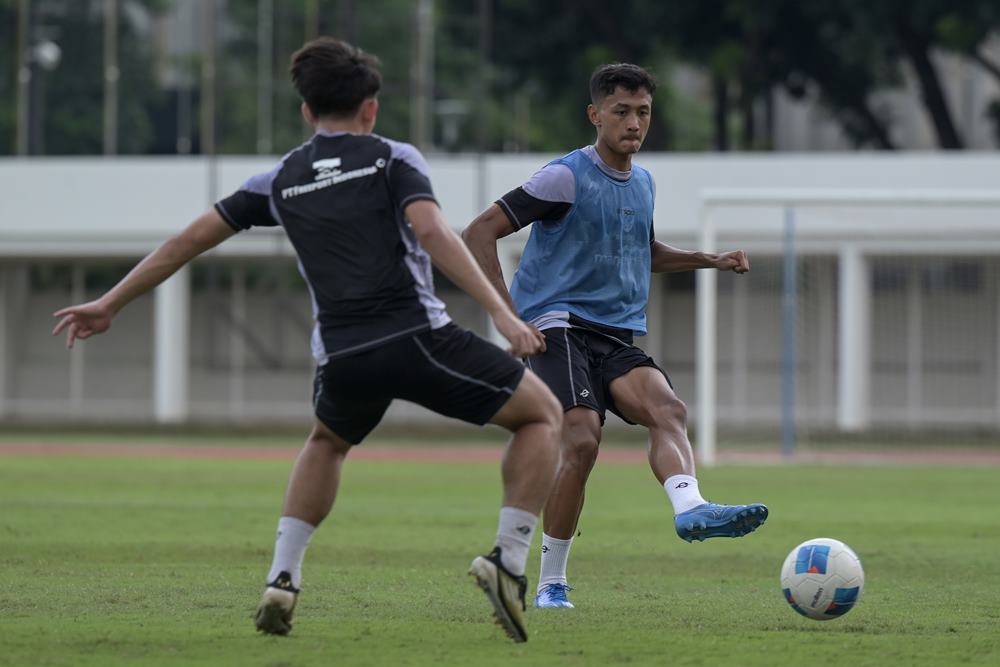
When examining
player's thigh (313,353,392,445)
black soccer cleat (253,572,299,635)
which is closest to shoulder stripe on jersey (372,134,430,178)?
player's thigh (313,353,392,445)

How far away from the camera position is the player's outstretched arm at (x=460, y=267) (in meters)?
6.13

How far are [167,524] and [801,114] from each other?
39025mm

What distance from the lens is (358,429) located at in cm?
654

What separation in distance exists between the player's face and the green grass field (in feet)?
6.77

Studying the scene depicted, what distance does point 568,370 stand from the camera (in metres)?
7.84

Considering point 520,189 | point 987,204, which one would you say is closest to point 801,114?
point 987,204

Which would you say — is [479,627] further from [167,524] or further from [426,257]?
[167,524]

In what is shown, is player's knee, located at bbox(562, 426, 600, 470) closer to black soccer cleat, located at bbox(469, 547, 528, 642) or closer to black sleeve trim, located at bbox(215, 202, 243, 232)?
black soccer cleat, located at bbox(469, 547, 528, 642)

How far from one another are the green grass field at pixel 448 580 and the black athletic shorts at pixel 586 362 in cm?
94

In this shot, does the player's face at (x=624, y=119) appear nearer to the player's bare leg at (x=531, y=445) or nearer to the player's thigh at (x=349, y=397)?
the player's bare leg at (x=531, y=445)

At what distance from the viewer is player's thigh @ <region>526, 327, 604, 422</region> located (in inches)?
308

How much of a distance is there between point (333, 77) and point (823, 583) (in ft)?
9.28

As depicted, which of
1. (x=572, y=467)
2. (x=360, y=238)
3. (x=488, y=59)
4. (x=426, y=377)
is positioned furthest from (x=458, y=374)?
(x=488, y=59)

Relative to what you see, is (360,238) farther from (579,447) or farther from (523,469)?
(579,447)
